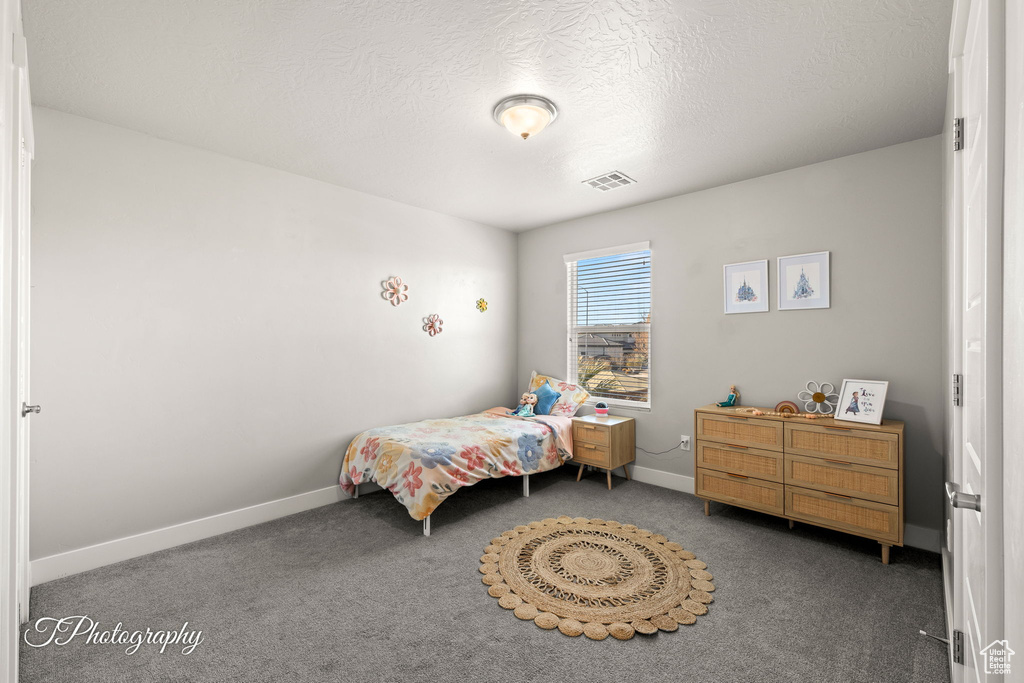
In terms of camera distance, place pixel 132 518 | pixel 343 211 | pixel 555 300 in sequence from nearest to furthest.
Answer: pixel 132 518, pixel 343 211, pixel 555 300

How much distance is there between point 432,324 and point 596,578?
2.76 m

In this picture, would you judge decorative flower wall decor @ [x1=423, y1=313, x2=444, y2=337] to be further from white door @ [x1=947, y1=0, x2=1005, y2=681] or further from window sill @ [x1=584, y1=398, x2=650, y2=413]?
white door @ [x1=947, y1=0, x2=1005, y2=681]

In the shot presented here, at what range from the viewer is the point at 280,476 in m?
3.53

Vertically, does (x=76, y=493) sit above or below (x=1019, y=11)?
below

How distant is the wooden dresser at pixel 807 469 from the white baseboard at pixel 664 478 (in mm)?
514

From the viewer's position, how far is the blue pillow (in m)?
4.71

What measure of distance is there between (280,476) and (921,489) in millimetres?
4446

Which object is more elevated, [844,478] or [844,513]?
[844,478]

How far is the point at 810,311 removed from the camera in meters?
3.40

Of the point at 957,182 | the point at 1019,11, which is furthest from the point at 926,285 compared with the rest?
the point at 1019,11

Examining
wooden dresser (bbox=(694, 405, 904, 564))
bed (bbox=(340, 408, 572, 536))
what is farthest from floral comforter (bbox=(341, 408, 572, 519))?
wooden dresser (bbox=(694, 405, 904, 564))

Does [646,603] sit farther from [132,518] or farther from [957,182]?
[132,518]

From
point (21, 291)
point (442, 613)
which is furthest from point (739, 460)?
point (21, 291)

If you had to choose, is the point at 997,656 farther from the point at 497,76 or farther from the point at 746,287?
the point at 746,287
